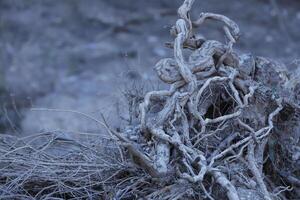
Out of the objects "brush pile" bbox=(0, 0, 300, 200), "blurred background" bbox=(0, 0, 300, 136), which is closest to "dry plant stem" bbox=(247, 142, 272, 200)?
"brush pile" bbox=(0, 0, 300, 200)

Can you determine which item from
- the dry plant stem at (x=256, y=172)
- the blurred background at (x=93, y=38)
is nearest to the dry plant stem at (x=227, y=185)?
the dry plant stem at (x=256, y=172)

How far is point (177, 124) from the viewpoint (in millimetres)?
2205

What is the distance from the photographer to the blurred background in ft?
19.5

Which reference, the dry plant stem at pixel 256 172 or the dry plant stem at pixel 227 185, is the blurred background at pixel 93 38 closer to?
the dry plant stem at pixel 256 172

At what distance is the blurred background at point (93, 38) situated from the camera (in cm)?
595

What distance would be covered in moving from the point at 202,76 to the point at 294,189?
0.55 metres

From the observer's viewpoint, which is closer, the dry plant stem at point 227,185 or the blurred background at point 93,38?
the dry plant stem at point 227,185

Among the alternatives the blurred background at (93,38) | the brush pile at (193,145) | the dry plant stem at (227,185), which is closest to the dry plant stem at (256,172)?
the brush pile at (193,145)

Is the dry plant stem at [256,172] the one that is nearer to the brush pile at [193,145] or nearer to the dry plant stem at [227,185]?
the brush pile at [193,145]

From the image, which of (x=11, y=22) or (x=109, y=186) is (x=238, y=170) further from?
(x=11, y=22)

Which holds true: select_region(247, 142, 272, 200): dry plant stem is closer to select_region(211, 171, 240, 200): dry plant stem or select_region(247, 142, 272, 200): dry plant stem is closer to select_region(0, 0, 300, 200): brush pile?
select_region(0, 0, 300, 200): brush pile

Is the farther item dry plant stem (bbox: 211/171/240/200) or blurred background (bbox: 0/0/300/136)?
blurred background (bbox: 0/0/300/136)

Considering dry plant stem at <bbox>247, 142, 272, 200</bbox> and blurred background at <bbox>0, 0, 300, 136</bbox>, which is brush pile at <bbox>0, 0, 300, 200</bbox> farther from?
blurred background at <bbox>0, 0, 300, 136</bbox>

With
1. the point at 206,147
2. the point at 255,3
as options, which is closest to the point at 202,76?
the point at 206,147
